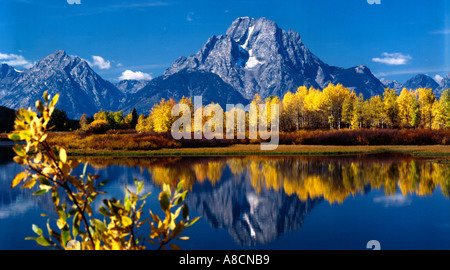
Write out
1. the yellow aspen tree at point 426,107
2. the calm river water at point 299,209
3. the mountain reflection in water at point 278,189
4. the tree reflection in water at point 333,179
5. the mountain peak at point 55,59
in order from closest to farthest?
the calm river water at point 299,209, the mountain reflection in water at point 278,189, the mountain peak at point 55,59, the tree reflection in water at point 333,179, the yellow aspen tree at point 426,107

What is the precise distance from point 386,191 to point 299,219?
221 inches

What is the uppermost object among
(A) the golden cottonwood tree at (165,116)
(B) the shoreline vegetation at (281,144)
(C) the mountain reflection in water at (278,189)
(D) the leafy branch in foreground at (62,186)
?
(A) the golden cottonwood tree at (165,116)

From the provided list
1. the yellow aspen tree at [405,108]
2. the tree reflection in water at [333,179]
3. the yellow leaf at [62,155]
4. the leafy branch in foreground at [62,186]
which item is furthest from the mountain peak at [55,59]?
the yellow aspen tree at [405,108]

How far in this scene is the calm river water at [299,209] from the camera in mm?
6910

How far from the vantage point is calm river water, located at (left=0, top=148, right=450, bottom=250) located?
6.91 metres

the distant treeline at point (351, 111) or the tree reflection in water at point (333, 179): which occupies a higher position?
the distant treeline at point (351, 111)

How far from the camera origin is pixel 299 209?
33.0 feet

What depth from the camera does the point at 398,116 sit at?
210 ft

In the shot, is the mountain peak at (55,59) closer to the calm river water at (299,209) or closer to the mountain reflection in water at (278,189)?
the calm river water at (299,209)

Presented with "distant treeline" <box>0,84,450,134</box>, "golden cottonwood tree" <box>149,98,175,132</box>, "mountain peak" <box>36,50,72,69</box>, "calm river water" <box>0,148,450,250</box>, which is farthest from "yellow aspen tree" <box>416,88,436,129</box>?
"mountain peak" <box>36,50,72,69</box>

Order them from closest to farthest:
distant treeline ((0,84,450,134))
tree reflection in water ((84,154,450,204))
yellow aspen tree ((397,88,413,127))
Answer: tree reflection in water ((84,154,450,204)) < distant treeline ((0,84,450,134)) < yellow aspen tree ((397,88,413,127))

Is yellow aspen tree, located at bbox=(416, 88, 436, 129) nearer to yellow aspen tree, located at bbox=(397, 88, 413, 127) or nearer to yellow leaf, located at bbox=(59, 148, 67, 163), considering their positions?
yellow aspen tree, located at bbox=(397, 88, 413, 127)
